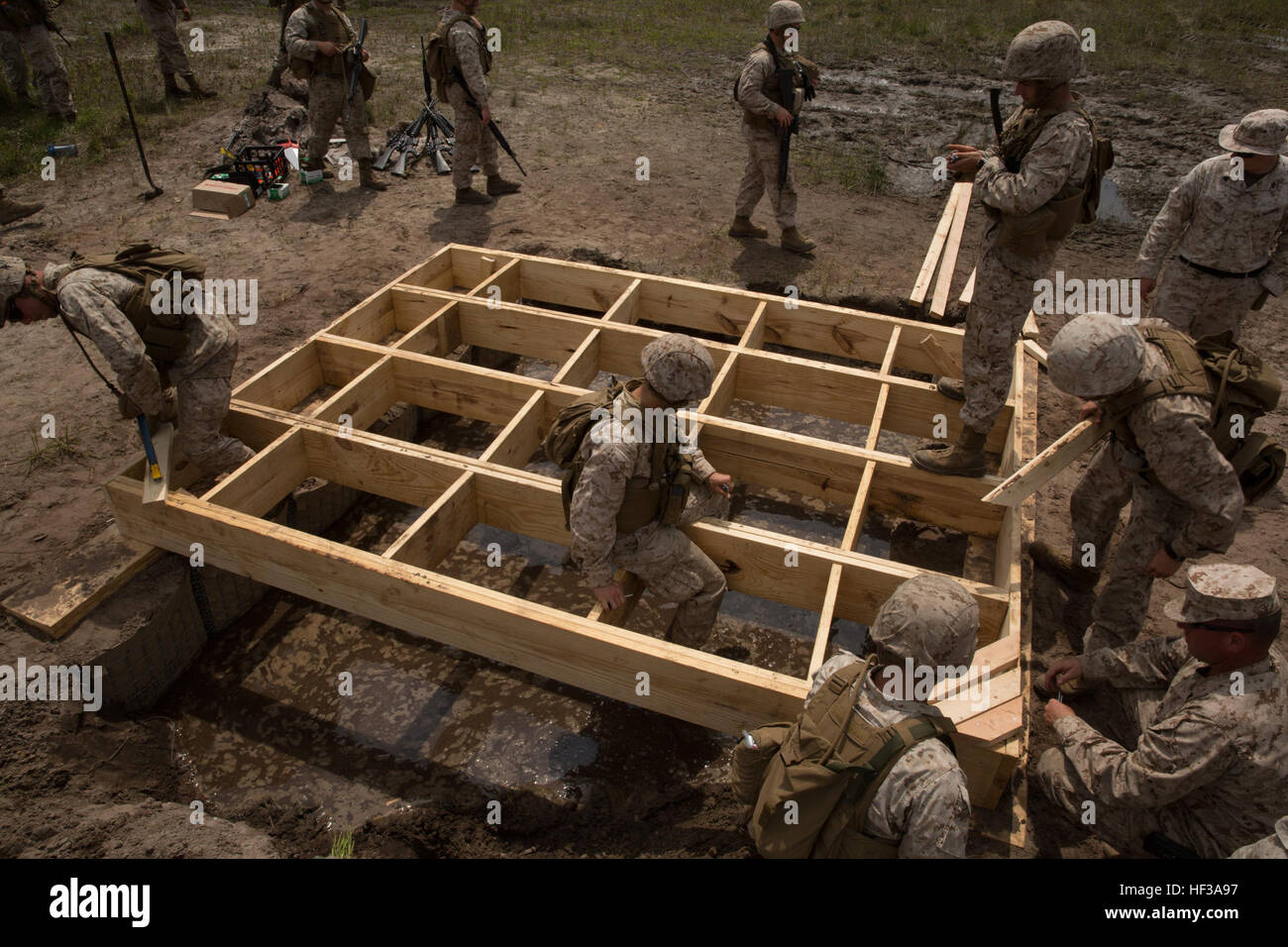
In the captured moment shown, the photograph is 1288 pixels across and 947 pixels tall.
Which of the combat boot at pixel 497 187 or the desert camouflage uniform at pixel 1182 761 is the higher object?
the combat boot at pixel 497 187

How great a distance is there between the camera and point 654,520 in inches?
146

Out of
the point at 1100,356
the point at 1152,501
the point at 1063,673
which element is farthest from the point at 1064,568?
the point at 1100,356

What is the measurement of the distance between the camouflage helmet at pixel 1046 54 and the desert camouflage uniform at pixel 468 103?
19.3 ft

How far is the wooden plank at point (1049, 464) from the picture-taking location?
373 centimetres

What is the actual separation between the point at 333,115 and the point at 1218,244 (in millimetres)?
8824

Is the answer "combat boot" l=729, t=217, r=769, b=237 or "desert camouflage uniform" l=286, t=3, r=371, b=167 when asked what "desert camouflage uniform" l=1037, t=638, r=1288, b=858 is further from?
"desert camouflage uniform" l=286, t=3, r=371, b=167

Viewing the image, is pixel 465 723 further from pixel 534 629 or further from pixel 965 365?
pixel 965 365

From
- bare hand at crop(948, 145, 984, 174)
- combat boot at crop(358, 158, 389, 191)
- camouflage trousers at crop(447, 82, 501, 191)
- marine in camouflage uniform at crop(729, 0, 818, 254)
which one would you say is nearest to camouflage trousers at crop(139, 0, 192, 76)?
combat boot at crop(358, 158, 389, 191)

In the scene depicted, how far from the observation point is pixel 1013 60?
380cm

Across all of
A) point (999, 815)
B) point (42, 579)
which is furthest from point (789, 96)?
point (42, 579)

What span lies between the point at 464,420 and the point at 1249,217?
550cm

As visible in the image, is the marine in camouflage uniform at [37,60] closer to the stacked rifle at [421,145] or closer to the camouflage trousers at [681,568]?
the stacked rifle at [421,145]

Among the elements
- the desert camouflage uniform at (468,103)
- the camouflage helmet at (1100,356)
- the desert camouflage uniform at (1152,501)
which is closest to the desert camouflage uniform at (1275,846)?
the desert camouflage uniform at (1152,501)

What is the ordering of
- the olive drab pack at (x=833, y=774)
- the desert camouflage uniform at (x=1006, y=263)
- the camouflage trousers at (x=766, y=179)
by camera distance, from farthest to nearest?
the camouflage trousers at (x=766, y=179)
the desert camouflage uniform at (x=1006, y=263)
the olive drab pack at (x=833, y=774)
